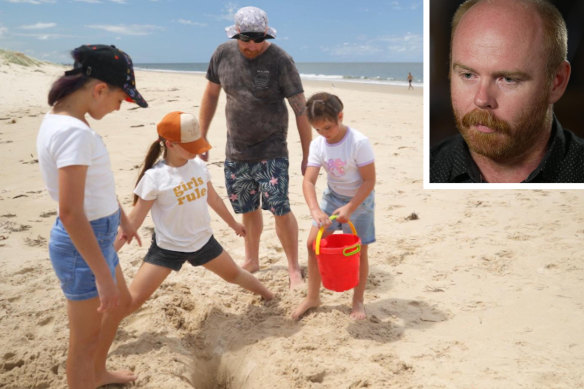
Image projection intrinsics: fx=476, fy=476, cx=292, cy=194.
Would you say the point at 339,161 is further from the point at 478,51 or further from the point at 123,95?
the point at 123,95

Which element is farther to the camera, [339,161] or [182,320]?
[182,320]

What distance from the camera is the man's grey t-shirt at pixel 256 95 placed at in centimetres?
326

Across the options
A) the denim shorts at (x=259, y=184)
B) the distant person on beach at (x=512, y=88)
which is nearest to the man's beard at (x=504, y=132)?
the distant person on beach at (x=512, y=88)

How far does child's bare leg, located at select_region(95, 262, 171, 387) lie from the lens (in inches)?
91.5

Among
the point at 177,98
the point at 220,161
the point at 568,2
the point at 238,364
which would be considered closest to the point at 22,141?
the point at 220,161

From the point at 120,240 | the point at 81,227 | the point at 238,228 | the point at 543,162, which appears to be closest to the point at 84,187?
the point at 81,227

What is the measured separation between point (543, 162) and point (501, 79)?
56cm

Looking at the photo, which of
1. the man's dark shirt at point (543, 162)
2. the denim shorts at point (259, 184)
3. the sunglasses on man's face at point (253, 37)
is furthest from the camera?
the denim shorts at point (259, 184)

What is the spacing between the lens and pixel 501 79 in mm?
2461

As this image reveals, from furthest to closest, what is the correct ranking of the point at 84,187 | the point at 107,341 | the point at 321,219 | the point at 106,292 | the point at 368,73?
1. the point at 368,73
2. the point at 321,219
3. the point at 107,341
4. the point at 106,292
5. the point at 84,187

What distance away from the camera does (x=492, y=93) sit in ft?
8.24

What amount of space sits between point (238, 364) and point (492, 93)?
2029 millimetres

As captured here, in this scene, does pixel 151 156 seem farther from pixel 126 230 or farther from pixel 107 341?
pixel 107 341

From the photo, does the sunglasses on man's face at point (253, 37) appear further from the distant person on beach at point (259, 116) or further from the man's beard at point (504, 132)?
the man's beard at point (504, 132)
